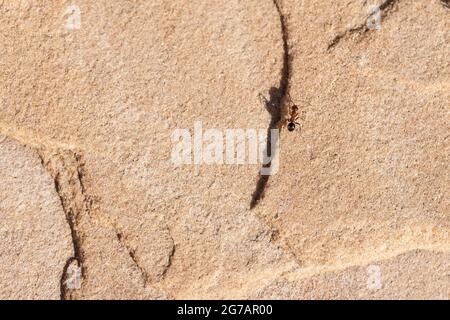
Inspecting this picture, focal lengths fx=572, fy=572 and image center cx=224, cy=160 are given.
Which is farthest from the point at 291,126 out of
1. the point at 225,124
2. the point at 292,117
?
the point at 225,124

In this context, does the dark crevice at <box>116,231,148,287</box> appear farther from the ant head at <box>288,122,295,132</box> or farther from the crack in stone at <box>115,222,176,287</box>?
the ant head at <box>288,122,295,132</box>

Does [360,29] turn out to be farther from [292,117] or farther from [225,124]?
[225,124]

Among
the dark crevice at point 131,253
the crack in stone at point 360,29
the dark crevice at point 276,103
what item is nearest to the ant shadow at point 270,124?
the dark crevice at point 276,103

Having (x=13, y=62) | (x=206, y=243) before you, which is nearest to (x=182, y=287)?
(x=206, y=243)

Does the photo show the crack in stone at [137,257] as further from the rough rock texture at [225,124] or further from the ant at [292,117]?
the ant at [292,117]

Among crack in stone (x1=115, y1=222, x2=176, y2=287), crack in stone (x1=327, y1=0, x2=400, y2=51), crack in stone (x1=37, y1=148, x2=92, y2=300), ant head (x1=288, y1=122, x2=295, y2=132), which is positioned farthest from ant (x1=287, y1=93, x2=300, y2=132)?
crack in stone (x1=37, y1=148, x2=92, y2=300)

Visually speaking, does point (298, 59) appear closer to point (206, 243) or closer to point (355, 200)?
point (355, 200)
